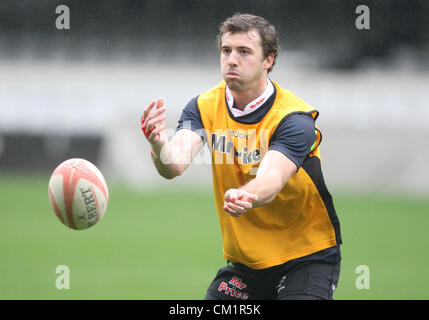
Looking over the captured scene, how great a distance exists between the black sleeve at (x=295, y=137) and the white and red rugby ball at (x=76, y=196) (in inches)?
59.2

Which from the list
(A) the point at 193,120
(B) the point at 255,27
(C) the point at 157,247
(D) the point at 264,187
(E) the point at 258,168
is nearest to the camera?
(D) the point at 264,187

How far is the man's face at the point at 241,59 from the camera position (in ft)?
15.9

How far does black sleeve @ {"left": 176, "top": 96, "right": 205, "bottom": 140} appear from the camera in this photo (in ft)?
16.8

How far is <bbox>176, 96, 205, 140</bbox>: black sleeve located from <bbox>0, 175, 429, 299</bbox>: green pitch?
3956 millimetres

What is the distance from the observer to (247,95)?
16.4ft

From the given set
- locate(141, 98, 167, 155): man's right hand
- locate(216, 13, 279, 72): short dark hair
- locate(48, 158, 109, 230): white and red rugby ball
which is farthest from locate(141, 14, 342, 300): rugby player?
locate(48, 158, 109, 230): white and red rugby ball

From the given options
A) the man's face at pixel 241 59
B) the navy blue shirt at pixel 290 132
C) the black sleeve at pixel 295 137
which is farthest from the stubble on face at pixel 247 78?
the black sleeve at pixel 295 137

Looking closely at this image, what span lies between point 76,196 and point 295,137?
5.93 ft

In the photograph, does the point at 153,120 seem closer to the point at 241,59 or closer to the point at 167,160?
the point at 167,160

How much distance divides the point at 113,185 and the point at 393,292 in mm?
12839

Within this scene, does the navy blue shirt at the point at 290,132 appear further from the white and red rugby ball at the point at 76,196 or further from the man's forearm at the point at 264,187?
the white and red rugby ball at the point at 76,196

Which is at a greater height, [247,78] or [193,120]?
[247,78]

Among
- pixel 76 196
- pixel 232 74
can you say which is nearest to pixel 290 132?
pixel 232 74

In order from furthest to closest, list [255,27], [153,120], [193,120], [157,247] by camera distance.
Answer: [157,247] → [193,120] → [255,27] → [153,120]
